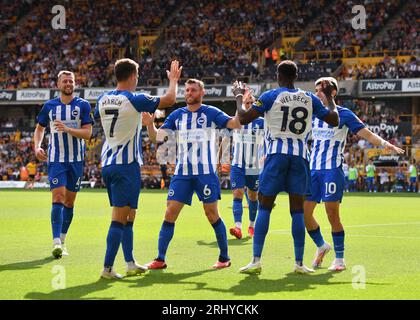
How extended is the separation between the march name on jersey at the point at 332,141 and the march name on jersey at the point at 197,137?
1326 mm

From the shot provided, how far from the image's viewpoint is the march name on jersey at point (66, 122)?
11.5 meters

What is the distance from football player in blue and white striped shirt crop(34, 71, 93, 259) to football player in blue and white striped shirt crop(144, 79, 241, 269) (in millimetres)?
1947

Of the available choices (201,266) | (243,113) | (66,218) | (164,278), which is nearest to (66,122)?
(66,218)

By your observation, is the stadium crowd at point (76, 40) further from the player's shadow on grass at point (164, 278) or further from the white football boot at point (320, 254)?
the player's shadow on grass at point (164, 278)

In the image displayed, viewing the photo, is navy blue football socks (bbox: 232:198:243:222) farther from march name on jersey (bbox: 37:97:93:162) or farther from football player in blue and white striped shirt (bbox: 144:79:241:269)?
football player in blue and white striped shirt (bbox: 144:79:241:269)

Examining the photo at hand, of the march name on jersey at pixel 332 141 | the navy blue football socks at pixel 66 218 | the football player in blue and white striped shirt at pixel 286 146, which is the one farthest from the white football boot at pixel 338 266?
the navy blue football socks at pixel 66 218

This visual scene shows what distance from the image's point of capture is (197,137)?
9953 mm

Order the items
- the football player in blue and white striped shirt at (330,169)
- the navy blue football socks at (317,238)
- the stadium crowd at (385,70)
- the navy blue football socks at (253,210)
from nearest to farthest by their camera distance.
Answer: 1. the football player in blue and white striped shirt at (330,169)
2. the navy blue football socks at (317,238)
3. the navy blue football socks at (253,210)
4. the stadium crowd at (385,70)

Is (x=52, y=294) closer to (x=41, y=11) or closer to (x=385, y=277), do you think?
(x=385, y=277)

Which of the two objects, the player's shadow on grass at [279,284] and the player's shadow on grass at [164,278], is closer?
the player's shadow on grass at [279,284]

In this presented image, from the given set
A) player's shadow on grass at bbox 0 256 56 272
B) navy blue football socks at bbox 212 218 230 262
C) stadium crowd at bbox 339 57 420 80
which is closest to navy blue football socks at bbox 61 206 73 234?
player's shadow on grass at bbox 0 256 56 272

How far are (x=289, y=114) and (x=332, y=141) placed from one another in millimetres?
1202

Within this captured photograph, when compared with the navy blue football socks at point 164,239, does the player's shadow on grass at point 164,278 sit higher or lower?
lower

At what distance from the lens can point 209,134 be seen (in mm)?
9930
